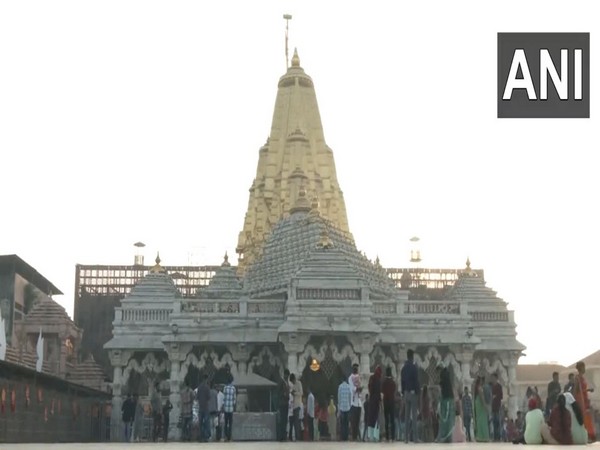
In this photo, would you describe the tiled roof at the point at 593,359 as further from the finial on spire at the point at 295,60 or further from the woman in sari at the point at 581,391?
the woman in sari at the point at 581,391

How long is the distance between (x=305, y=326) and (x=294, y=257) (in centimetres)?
773

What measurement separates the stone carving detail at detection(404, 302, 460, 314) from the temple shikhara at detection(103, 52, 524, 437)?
4cm

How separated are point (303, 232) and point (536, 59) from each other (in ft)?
91.0

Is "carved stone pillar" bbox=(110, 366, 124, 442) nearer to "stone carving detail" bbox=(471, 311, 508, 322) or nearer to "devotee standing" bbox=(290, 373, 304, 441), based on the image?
"devotee standing" bbox=(290, 373, 304, 441)

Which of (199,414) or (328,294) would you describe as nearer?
(199,414)

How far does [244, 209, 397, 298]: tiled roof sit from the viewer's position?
43.3m

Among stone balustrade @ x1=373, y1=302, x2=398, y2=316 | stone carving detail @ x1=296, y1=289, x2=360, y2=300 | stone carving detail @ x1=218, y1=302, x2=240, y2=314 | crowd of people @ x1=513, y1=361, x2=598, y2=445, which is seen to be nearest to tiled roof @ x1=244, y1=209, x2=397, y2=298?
stone balustrade @ x1=373, y1=302, x2=398, y2=316

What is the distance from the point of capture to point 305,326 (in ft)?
120

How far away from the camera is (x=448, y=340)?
38906mm

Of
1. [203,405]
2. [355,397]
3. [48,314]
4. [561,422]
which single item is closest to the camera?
[561,422]

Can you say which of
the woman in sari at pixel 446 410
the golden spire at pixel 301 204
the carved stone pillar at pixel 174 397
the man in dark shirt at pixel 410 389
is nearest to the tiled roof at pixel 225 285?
the golden spire at pixel 301 204

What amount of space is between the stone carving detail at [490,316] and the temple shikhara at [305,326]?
0.04 m

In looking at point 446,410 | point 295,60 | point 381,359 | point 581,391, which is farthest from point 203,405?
point 295,60

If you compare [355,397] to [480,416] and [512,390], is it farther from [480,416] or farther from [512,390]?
[512,390]
